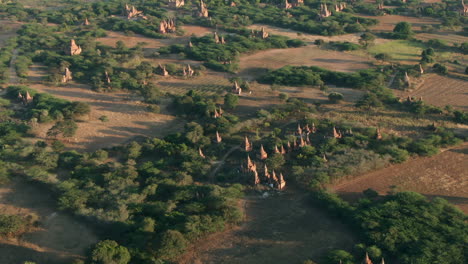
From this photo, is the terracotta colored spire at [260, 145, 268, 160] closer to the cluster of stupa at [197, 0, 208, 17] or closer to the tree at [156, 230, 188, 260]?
the tree at [156, 230, 188, 260]

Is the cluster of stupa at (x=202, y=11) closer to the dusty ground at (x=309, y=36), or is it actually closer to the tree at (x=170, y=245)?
the dusty ground at (x=309, y=36)

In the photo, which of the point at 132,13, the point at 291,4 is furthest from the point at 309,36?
the point at 132,13

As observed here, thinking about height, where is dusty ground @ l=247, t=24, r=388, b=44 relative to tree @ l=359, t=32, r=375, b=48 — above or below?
below

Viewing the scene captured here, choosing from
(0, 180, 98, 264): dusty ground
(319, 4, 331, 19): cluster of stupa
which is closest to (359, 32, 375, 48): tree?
(319, 4, 331, 19): cluster of stupa

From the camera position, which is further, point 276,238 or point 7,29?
point 7,29

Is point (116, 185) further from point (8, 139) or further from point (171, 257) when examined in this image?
point (8, 139)

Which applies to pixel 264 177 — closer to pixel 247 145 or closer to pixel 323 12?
pixel 247 145
